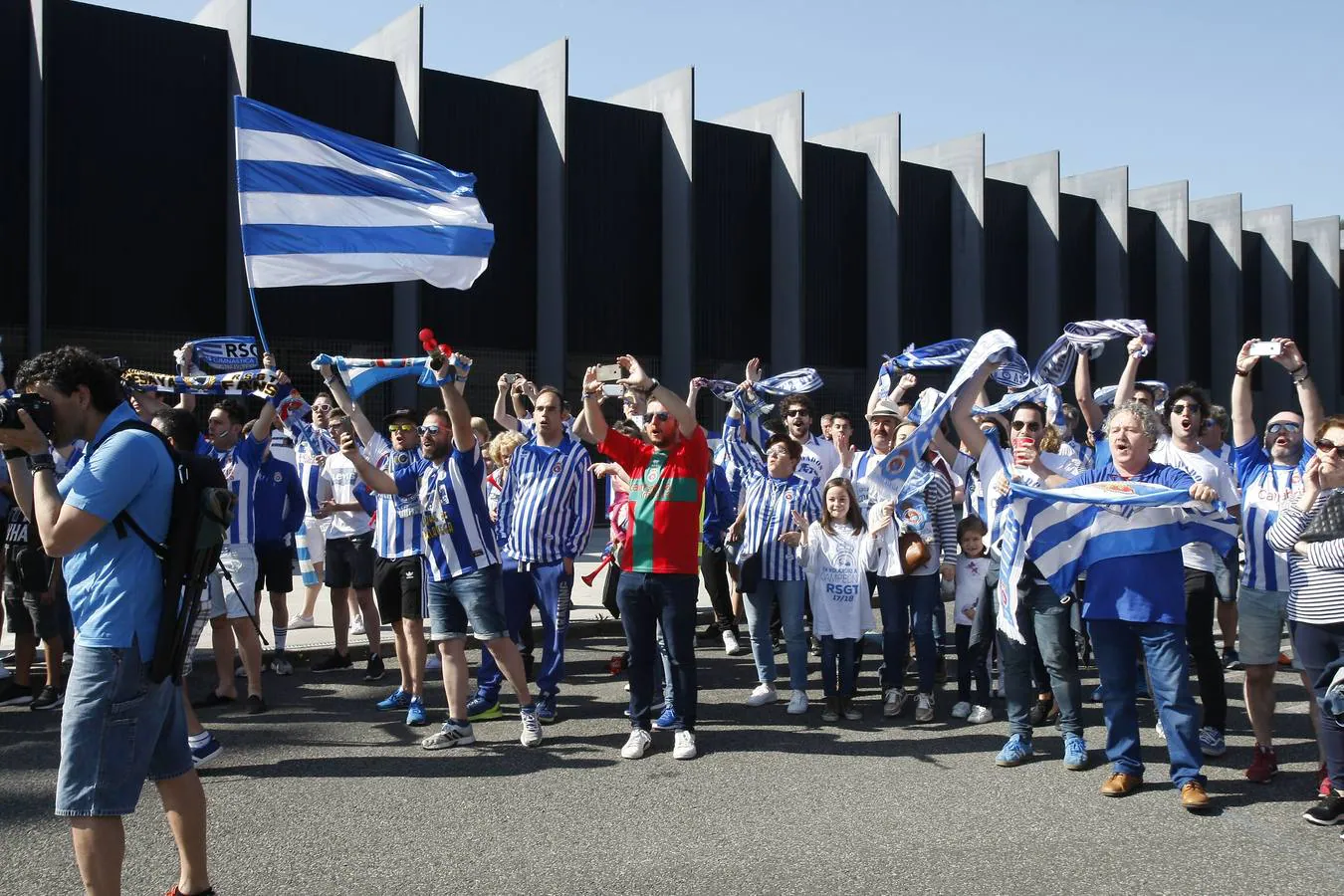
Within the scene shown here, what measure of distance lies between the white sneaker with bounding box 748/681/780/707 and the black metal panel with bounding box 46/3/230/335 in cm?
1292

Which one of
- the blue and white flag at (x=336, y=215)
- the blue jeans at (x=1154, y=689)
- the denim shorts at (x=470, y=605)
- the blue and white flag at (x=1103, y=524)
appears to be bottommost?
the blue jeans at (x=1154, y=689)

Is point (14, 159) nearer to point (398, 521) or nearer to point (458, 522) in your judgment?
point (398, 521)

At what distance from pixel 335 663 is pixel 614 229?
13837mm

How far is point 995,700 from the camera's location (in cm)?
800

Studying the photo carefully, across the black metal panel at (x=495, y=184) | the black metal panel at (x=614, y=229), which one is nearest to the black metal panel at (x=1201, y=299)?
the black metal panel at (x=614, y=229)

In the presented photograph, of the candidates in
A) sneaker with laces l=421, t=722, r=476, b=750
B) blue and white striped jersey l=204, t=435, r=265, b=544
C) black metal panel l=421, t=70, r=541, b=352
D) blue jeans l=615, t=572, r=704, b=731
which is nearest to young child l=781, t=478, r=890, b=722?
blue jeans l=615, t=572, r=704, b=731

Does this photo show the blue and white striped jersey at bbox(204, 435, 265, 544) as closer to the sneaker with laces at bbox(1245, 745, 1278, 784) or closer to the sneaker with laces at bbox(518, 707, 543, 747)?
the sneaker with laces at bbox(518, 707, 543, 747)

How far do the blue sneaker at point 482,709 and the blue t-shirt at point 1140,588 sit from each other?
380cm

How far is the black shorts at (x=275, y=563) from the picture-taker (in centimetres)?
894

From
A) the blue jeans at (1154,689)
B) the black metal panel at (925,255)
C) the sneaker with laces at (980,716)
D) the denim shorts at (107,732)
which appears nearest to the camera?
the denim shorts at (107,732)

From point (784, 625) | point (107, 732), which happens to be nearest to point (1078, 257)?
point (784, 625)

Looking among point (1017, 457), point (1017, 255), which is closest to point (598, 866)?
point (1017, 457)

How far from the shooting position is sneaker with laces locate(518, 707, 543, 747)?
6.79 m

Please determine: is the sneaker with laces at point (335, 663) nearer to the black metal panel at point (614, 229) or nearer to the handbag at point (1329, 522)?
the handbag at point (1329, 522)
